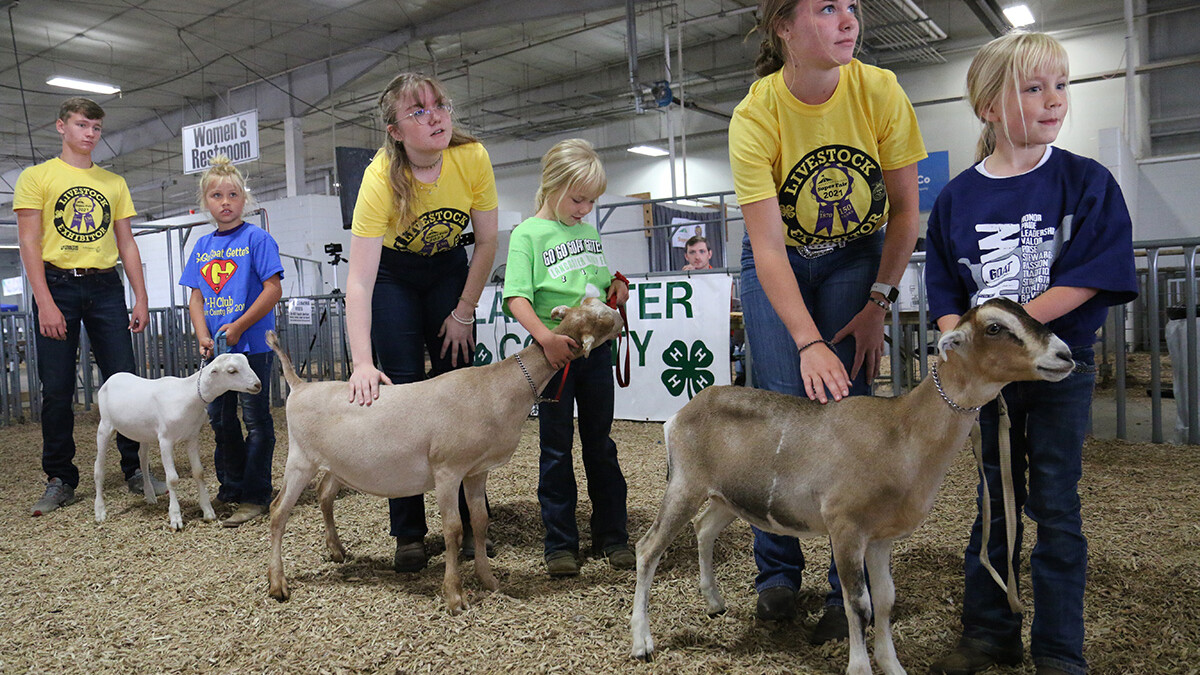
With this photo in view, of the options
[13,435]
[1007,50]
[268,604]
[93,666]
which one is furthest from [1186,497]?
[13,435]

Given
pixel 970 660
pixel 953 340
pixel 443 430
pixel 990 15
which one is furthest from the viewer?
pixel 990 15

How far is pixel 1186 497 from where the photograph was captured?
12.8ft

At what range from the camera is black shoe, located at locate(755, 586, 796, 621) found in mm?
2465

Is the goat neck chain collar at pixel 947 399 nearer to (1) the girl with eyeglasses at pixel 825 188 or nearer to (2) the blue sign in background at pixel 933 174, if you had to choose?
(1) the girl with eyeglasses at pixel 825 188

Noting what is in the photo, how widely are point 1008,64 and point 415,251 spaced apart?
214cm

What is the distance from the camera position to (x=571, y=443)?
3.11m

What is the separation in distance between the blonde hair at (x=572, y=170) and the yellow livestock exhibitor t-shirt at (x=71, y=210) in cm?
293

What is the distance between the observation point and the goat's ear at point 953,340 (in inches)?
69.9

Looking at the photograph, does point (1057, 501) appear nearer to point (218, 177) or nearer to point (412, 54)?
point (218, 177)

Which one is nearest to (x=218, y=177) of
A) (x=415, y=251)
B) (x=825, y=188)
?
(x=415, y=251)

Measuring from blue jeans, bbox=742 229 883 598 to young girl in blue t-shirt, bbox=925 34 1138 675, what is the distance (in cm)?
32

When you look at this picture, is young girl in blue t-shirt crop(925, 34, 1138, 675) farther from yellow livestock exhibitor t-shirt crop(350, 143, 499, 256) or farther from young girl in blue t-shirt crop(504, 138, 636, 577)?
yellow livestock exhibitor t-shirt crop(350, 143, 499, 256)

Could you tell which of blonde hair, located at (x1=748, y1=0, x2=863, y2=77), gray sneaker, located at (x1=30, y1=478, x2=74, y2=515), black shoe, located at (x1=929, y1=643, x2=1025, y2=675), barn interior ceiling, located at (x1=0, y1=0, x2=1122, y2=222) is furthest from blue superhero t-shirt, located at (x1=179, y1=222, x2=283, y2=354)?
barn interior ceiling, located at (x1=0, y1=0, x2=1122, y2=222)

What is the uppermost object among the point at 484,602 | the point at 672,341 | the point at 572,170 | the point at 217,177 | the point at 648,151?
the point at 648,151
